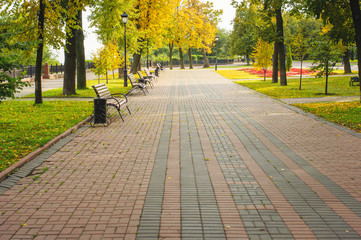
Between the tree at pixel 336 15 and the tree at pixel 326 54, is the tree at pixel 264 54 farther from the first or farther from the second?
the tree at pixel 336 15

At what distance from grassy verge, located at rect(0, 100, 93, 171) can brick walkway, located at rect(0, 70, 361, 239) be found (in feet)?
1.96

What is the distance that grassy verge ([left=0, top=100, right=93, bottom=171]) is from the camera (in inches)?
306

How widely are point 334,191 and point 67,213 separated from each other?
363cm

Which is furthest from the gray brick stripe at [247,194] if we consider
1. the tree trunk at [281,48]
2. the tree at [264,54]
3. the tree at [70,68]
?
the tree at [264,54]

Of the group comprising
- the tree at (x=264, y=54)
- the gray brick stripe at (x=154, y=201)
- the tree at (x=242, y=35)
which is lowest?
the gray brick stripe at (x=154, y=201)

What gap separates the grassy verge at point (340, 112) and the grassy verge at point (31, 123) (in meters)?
7.41

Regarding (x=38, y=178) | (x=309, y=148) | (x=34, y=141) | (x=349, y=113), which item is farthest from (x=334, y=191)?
(x=349, y=113)

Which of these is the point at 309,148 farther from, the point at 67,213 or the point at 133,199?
the point at 67,213

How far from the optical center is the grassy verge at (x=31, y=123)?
778 cm

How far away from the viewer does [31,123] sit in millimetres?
10688

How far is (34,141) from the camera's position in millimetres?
8414

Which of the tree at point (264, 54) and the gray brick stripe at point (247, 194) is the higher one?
the tree at point (264, 54)

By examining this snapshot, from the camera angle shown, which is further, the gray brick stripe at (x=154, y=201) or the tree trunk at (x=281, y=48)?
the tree trunk at (x=281, y=48)

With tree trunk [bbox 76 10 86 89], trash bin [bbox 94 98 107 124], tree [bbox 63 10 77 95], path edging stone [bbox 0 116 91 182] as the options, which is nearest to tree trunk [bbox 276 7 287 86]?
tree trunk [bbox 76 10 86 89]
